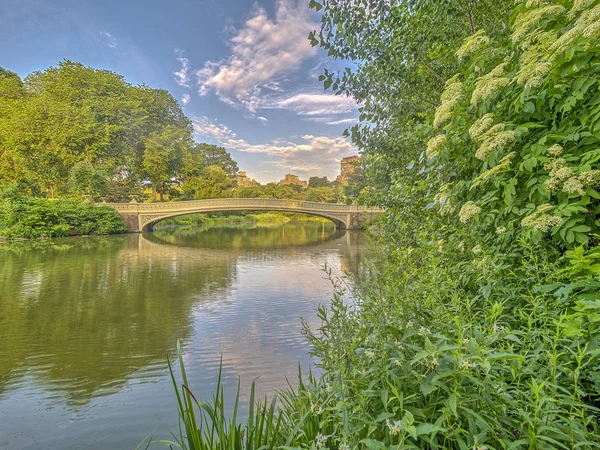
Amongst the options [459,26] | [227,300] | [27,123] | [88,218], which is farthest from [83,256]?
[27,123]

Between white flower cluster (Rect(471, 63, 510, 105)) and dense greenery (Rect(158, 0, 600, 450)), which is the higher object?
white flower cluster (Rect(471, 63, 510, 105))

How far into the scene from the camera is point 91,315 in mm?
5590

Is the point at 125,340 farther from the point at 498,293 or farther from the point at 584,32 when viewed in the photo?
the point at 584,32

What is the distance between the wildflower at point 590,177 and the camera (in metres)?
1.19

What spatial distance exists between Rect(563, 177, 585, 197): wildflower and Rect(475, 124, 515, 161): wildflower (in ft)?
0.96

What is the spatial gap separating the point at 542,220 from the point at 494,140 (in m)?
0.42

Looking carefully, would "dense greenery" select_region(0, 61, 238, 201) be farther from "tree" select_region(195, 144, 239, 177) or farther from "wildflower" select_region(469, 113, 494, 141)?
"wildflower" select_region(469, 113, 494, 141)

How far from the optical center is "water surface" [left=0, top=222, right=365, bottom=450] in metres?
2.92

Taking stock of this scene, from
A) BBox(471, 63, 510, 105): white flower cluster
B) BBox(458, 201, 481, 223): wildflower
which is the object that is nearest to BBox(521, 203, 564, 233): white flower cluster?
BBox(458, 201, 481, 223): wildflower

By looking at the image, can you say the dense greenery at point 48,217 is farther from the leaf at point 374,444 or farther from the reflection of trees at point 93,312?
the leaf at point 374,444

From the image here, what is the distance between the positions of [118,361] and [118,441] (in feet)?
5.18

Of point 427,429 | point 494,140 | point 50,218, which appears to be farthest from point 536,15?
point 50,218

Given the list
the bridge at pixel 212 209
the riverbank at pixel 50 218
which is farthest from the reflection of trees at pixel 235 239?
the riverbank at pixel 50 218

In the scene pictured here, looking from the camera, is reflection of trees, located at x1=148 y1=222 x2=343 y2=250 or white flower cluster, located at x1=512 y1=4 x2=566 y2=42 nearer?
white flower cluster, located at x1=512 y1=4 x2=566 y2=42
